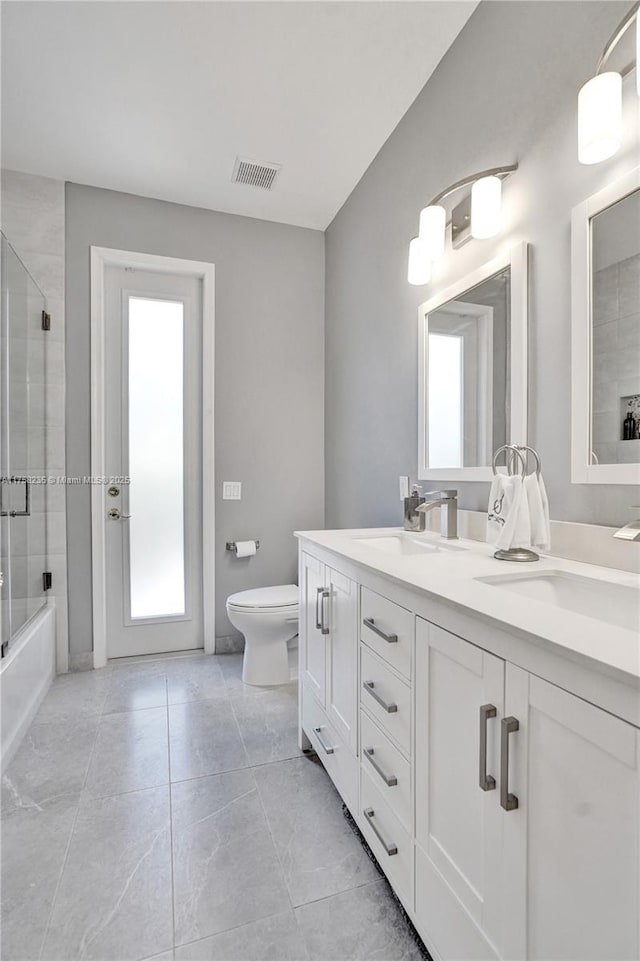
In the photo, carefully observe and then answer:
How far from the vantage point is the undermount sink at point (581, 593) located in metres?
0.93

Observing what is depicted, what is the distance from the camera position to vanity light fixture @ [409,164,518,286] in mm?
1437

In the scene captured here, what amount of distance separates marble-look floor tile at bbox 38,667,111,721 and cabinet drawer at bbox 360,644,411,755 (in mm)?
1530

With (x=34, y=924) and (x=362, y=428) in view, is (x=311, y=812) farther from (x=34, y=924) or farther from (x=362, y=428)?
(x=362, y=428)

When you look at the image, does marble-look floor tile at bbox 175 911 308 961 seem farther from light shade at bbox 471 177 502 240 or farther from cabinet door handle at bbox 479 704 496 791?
light shade at bbox 471 177 502 240

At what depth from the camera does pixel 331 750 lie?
147 cm

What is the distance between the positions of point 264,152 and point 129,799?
2.77 m

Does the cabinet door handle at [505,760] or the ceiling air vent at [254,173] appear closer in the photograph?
the cabinet door handle at [505,760]

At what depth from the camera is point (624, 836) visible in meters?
0.53

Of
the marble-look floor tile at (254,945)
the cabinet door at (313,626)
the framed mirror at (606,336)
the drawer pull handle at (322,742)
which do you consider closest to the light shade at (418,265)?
the framed mirror at (606,336)

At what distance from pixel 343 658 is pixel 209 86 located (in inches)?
88.2

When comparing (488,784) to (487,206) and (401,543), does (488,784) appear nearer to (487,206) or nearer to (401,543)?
(401,543)

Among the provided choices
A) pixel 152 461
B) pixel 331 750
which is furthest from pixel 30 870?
pixel 152 461

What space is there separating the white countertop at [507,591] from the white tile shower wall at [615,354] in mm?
298

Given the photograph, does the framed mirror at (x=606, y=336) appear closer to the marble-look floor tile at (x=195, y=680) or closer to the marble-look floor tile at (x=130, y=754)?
the marble-look floor tile at (x=130, y=754)
